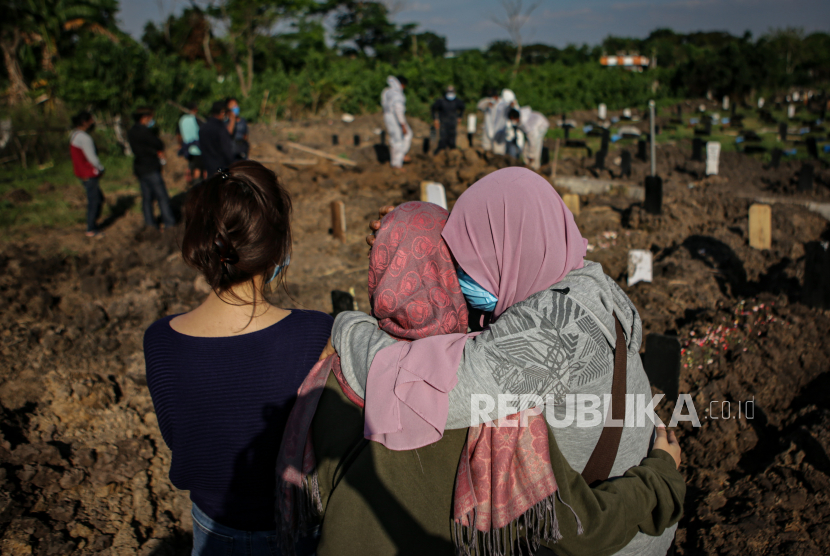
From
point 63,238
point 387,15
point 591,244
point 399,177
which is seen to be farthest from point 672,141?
point 387,15

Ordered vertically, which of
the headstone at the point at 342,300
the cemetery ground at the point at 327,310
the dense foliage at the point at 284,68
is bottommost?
the cemetery ground at the point at 327,310

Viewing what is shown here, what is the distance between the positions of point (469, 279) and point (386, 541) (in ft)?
2.31

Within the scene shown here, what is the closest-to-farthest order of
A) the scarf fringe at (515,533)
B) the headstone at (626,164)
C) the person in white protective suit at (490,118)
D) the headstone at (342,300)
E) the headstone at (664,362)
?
the scarf fringe at (515,533), the headstone at (664,362), the headstone at (342,300), the headstone at (626,164), the person in white protective suit at (490,118)

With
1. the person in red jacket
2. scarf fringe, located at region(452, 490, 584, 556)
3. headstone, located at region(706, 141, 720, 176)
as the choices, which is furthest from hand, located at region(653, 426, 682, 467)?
headstone, located at region(706, 141, 720, 176)

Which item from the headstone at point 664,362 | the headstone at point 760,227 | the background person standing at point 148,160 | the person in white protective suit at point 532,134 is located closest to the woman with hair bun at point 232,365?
the headstone at point 664,362

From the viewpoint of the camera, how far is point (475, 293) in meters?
1.52

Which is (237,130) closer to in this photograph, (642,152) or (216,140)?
(216,140)

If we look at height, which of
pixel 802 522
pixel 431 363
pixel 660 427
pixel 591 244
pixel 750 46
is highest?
pixel 750 46

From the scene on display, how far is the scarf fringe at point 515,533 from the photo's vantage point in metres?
1.17

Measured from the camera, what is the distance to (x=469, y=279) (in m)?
1.52

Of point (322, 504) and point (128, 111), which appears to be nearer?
point (322, 504)

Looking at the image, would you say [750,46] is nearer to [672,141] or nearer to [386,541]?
[672,141]

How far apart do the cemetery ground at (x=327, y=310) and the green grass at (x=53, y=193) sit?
0.10 meters

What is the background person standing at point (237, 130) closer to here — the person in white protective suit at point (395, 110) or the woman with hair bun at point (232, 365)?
the person in white protective suit at point (395, 110)
